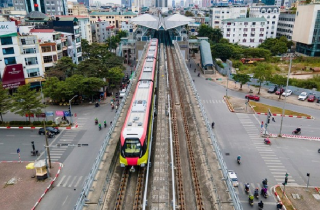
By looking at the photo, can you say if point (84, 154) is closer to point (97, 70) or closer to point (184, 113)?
point (184, 113)

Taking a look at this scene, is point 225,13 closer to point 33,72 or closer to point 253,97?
point 253,97

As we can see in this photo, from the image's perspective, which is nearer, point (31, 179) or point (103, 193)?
point (103, 193)

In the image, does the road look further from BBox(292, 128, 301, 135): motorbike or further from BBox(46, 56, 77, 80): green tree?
BBox(46, 56, 77, 80): green tree

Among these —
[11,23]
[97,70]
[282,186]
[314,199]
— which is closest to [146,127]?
[282,186]

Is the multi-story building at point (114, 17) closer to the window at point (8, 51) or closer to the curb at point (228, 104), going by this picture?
the window at point (8, 51)

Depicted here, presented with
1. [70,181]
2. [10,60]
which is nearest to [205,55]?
[10,60]

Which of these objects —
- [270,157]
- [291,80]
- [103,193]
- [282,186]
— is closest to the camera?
[103,193]

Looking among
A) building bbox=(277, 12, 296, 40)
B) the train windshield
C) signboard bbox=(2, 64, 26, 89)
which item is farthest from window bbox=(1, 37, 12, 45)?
building bbox=(277, 12, 296, 40)
